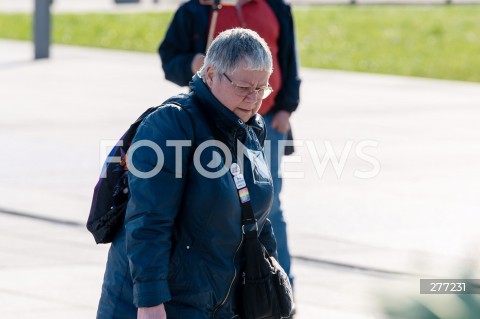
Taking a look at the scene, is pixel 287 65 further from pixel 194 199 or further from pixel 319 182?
pixel 319 182

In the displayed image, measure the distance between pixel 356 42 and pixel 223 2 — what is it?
44.2 ft

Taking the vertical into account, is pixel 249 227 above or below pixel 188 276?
above

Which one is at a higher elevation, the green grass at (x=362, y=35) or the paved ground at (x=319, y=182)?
the paved ground at (x=319, y=182)

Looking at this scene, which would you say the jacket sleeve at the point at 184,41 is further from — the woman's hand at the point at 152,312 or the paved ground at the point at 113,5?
the paved ground at the point at 113,5

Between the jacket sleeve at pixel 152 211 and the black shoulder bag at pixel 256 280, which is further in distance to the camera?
the black shoulder bag at pixel 256 280

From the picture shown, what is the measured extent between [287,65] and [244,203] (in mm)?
2527

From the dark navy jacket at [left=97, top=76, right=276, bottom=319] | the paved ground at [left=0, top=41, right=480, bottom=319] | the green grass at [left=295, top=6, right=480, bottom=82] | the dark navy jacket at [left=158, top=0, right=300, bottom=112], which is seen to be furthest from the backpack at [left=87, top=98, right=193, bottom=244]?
the green grass at [left=295, top=6, right=480, bottom=82]

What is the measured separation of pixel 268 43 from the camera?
5434mm

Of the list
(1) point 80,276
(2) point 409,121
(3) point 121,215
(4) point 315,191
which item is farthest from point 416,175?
(3) point 121,215

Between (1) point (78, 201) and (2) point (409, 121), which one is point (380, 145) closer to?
(2) point (409, 121)

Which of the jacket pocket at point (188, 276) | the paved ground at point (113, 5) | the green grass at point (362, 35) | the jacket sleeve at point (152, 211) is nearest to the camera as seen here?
the jacket sleeve at point (152, 211)

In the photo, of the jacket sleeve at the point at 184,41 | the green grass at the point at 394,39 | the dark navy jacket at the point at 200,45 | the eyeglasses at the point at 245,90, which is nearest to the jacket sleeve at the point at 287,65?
the dark navy jacket at the point at 200,45

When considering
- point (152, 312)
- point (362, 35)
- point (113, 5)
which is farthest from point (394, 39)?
point (152, 312)

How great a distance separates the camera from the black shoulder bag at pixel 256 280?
10.3ft
